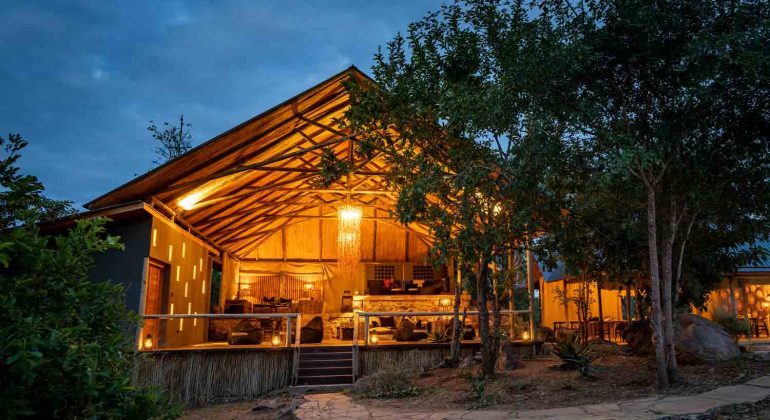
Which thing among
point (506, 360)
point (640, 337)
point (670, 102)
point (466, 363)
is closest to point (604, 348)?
point (640, 337)

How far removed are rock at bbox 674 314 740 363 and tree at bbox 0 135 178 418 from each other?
8253 millimetres

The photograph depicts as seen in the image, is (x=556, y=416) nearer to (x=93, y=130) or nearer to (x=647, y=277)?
(x=647, y=277)

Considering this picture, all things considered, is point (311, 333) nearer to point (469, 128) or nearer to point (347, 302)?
point (347, 302)

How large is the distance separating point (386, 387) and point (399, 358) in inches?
74.9

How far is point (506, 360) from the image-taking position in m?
9.20

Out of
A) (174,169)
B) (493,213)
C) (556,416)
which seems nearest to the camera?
(556,416)

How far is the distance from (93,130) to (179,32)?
149 ft

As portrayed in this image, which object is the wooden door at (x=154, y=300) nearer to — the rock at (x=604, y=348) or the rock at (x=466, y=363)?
the rock at (x=466, y=363)

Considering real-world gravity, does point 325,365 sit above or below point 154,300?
below

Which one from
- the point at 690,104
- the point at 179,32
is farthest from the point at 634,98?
the point at 179,32

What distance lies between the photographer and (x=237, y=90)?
163 metres

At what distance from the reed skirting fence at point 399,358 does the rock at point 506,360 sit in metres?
1.37

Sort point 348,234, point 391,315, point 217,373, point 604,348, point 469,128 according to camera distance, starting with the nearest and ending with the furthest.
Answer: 1. point 469,128
2. point 217,373
3. point 391,315
4. point 604,348
5. point 348,234

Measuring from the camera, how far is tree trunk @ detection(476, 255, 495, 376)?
323 inches
